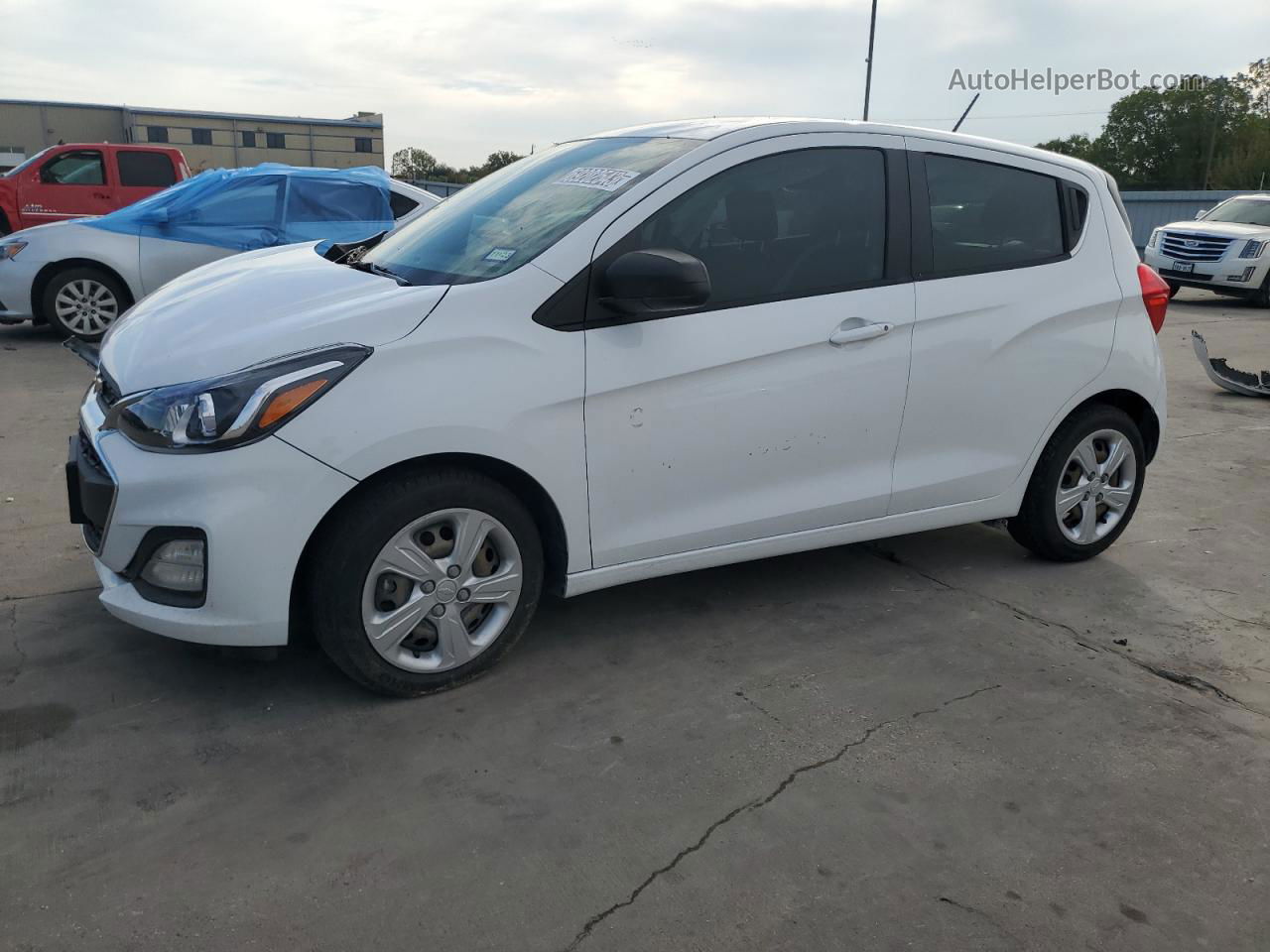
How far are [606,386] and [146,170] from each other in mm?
14104

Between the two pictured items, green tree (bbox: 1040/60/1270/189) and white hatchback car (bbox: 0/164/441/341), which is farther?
green tree (bbox: 1040/60/1270/189)

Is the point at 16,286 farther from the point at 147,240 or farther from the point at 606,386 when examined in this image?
the point at 606,386

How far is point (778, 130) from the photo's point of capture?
3.80m

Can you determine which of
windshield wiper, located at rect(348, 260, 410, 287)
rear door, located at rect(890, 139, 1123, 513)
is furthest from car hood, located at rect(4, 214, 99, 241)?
rear door, located at rect(890, 139, 1123, 513)

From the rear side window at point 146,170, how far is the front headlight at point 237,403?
13587 mm

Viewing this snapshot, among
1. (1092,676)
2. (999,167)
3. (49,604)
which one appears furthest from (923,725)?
(49,604)

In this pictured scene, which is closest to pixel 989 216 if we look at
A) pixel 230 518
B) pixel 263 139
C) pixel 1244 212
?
pixel 230 518

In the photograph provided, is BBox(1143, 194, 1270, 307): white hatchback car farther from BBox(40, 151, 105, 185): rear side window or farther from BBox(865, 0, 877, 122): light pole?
BBox(40, 151, 105, 185): rear side window

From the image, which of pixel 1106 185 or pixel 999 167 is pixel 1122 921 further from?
pixel 1106 185

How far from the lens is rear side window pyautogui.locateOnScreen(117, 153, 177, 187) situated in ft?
49.2

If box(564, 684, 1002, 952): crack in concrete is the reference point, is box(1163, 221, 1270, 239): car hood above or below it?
above

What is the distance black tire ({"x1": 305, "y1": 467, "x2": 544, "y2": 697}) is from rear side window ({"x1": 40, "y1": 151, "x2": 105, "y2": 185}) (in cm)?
1418

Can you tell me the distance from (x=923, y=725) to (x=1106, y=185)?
2655mm

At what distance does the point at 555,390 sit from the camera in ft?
10.9
